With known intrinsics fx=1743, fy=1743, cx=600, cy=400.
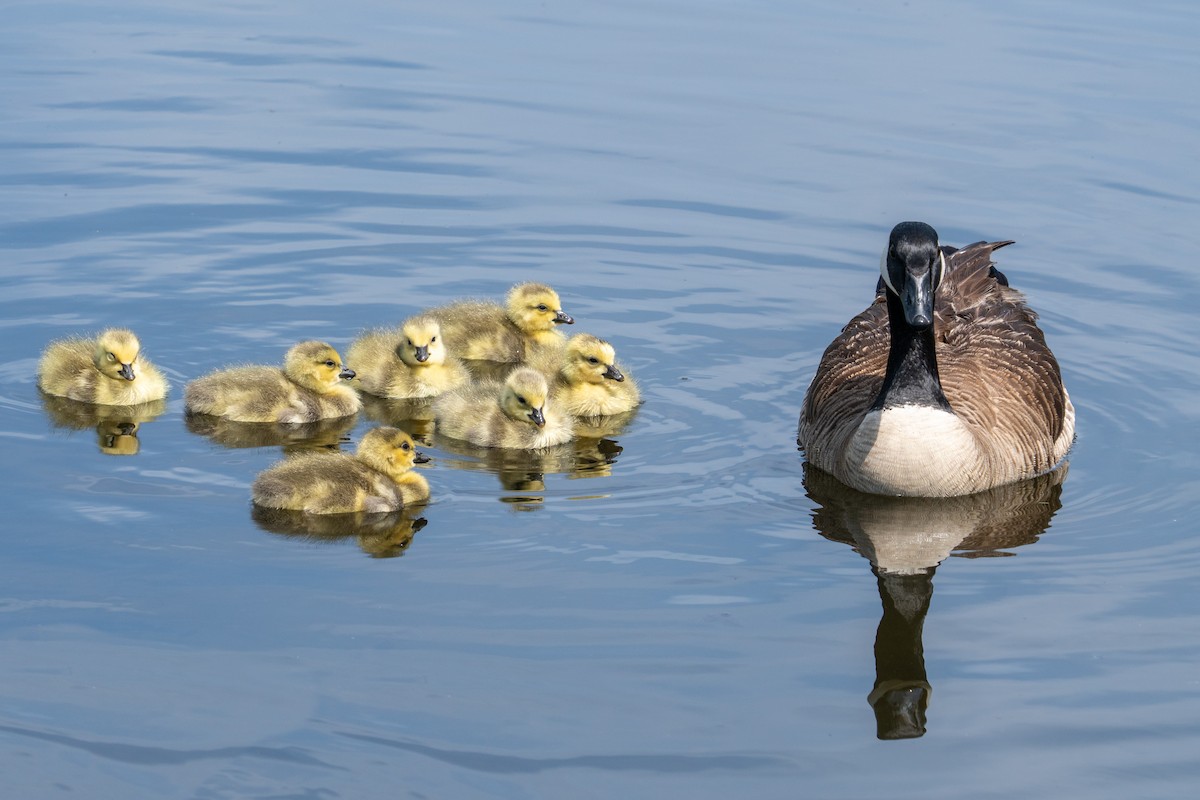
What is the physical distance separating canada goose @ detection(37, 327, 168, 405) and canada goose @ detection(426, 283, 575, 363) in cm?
198

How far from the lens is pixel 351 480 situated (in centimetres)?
862

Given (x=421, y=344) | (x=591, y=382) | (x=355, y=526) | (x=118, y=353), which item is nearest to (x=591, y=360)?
(x=591, y=382)

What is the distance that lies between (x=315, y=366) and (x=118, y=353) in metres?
1.09

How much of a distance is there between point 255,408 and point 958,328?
411cm

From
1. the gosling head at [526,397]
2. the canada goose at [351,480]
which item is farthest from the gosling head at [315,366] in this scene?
the canada goose at [351,480]

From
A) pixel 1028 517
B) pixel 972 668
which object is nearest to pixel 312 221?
pixel 1028 517

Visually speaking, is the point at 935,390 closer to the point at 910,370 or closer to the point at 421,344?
the point at 910,370

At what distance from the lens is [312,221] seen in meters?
13.5

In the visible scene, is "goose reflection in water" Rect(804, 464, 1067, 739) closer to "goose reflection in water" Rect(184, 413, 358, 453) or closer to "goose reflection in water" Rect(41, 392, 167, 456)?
"goose reflection in water" Rect(184, 413, 358, 453)

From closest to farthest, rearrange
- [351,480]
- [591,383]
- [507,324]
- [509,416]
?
1. [351,480]
2. [509,416]
3. [591,383]
4. [507,324]

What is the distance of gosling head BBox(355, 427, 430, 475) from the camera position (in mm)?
8742

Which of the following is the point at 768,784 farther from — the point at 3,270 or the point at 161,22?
the point at 161,22

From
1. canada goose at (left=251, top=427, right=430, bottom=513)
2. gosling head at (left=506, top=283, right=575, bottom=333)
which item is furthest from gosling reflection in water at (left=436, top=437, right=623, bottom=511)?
gosling head at (left=506, top=283, right=575, bottom=333)

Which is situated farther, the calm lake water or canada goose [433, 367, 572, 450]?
canada goose [433, 367, 572, 450]
